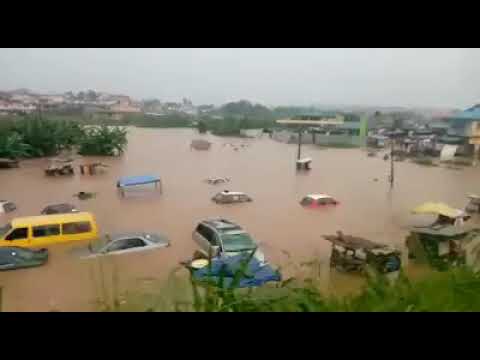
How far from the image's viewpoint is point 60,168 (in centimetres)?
263

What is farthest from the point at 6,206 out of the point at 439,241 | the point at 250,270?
the point at 439,241

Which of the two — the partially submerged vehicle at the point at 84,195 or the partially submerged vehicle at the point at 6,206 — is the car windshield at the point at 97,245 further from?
the partially submerged vehicle at the point at 6,206

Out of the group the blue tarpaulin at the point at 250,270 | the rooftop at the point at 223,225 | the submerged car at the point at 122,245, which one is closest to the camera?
the blue tarpaulin at the point at 250,270

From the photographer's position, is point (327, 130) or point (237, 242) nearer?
point (237, 242)

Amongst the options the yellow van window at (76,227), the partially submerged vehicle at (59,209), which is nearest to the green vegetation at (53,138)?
the partially submerged vehicle at (59,209)

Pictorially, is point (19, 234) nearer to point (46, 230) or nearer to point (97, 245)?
point (46, 230)

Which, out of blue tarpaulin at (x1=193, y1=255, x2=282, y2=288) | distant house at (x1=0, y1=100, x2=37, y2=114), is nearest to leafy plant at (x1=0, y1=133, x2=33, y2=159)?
distant house at (x1=0, y1=100, x2=37, y2=114)

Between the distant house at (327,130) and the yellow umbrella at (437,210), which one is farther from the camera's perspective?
the yellow umbrella at (437,210)

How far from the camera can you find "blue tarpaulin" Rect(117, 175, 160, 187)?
8.27 ft

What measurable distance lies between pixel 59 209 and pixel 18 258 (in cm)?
32

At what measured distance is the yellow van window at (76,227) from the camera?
2.15m

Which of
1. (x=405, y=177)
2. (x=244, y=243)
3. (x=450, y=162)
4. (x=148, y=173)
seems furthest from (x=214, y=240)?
(x=450, y=162)

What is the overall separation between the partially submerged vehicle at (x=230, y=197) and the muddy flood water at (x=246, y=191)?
0.03 meters
